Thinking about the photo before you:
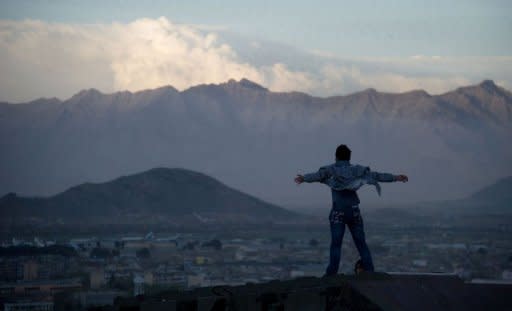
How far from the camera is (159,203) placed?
151 meters

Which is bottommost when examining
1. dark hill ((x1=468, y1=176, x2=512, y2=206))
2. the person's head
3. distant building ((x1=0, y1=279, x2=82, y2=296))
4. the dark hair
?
the person's head

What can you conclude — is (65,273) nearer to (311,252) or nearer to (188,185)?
(311,252)

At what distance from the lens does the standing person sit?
531 inches

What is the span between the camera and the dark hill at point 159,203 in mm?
138275

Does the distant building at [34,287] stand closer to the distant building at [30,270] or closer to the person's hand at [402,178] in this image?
the distant building at [30,270]

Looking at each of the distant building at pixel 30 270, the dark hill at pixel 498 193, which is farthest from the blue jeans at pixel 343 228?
the dark hill at pixel 498 193

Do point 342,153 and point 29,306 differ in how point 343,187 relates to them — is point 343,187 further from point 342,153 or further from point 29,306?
point 29,306

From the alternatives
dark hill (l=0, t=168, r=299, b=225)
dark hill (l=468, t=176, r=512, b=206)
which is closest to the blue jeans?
dark hill (l=0, t=168, r=299, b=225)

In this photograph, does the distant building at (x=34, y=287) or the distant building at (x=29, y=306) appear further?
the distant building at (x=34, y=287)

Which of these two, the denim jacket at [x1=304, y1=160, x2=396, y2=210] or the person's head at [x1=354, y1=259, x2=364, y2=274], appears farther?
the denim jacket at [x1=304, y1=160, x2=396, y2=210]

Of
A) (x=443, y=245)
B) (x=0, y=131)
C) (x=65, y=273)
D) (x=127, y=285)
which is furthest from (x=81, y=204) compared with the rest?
(x=127, y=285)

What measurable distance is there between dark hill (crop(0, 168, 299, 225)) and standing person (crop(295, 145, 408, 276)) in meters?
117

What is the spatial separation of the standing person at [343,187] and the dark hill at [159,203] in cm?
11655

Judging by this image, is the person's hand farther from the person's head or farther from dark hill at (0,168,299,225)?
dark hill at (0,168,299,225)
